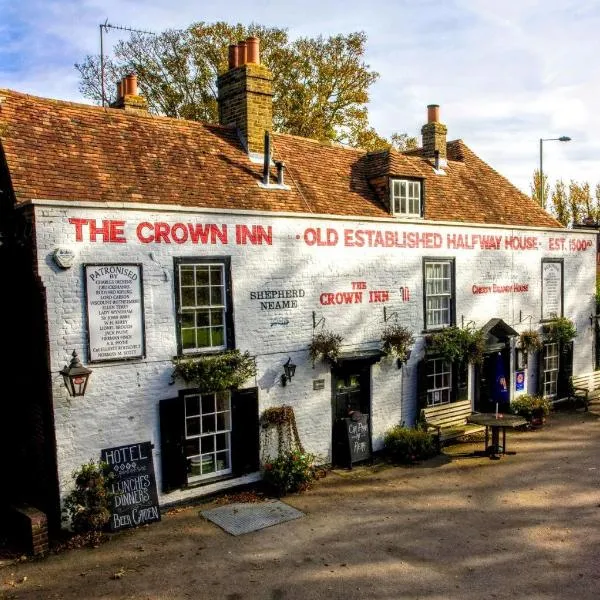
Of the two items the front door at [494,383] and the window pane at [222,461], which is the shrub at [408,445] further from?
the window pane at [222,461]

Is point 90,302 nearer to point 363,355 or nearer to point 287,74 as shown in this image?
point 363,355

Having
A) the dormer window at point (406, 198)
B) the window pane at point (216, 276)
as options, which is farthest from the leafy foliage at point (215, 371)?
the dormer window at point (406, 198)

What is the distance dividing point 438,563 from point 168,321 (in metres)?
5.95

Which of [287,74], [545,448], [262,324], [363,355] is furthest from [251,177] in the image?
[287,74]

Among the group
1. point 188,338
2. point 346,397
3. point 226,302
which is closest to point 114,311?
point 188,338

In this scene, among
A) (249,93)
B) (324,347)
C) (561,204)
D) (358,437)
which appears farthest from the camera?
(561,204)

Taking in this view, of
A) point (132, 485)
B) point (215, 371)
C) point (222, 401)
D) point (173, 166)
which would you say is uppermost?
point (173, 166)

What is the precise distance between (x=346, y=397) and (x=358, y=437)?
91 cm

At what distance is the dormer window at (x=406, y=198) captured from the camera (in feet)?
47.8

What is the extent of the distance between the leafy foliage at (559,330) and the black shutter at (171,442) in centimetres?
1183

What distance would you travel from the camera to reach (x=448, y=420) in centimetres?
1433

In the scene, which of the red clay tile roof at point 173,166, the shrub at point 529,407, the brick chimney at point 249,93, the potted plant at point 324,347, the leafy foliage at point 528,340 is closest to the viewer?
the red clay tile roof at point 173,166

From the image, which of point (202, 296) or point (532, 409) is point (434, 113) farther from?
point (202, 296)

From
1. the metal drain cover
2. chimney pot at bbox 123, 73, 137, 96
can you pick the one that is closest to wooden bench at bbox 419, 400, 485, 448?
the metal drain cover
